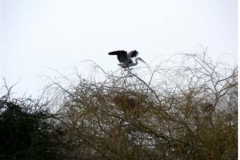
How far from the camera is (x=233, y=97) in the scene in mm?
2199

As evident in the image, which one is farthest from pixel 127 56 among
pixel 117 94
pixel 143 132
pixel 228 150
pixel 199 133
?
pixel 228 150

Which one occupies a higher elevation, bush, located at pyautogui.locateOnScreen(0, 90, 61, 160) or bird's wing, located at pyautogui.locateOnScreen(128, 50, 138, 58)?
bird's wing, located at pyautogui.locateOnScreen(128, 50, 138, 58)

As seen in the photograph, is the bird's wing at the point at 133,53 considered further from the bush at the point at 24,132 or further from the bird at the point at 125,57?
the bush at the point at 24,132

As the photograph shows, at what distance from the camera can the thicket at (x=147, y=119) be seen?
85.5 inches

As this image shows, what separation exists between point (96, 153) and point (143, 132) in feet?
1.01

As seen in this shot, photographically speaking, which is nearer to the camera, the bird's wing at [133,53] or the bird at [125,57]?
the bird at [125,57]

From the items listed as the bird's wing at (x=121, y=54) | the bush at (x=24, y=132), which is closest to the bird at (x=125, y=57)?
the bird's wing at (x=121, y=54)

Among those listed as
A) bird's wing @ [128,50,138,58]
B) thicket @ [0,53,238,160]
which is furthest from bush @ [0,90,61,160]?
bird's wing @ [128,50,138,58]

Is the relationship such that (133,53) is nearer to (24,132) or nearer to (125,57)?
(125,57)

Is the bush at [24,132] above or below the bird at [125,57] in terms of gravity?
below

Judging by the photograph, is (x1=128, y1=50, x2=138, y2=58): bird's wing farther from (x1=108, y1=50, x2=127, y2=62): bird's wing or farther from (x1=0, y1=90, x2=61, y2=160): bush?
(x1=0, y1=90, x2=61, y2=160): bush

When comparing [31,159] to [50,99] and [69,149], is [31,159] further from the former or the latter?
[50,99]

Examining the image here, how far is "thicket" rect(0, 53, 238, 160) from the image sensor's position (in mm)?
2172

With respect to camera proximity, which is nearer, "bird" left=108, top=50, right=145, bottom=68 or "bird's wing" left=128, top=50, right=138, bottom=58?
"bird" left=108, top=50, right=145, bottom=68
